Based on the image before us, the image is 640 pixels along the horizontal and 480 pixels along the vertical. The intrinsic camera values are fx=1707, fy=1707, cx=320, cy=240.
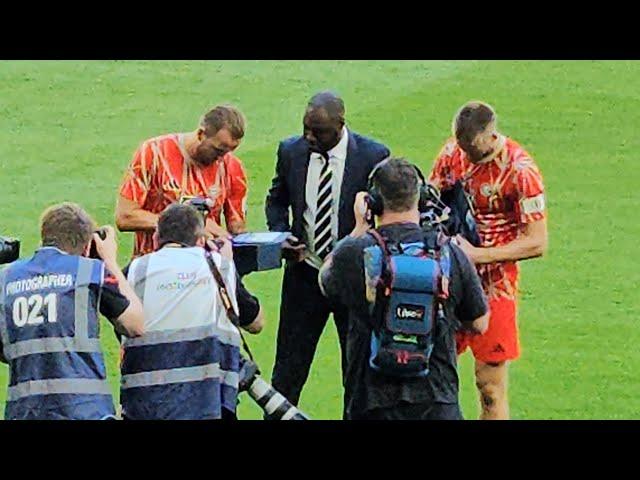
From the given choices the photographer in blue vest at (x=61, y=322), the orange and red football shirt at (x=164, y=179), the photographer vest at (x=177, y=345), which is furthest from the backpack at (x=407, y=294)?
the orange and red football shirt at (x=164, y=179)

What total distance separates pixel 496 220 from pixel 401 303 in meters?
1.63

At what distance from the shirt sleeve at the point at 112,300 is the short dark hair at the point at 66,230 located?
168 millimetres

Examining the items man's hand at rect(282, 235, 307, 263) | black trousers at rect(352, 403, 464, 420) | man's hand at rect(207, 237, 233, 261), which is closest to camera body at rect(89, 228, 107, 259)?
man's hand at rect(207, 237, 233, 261)

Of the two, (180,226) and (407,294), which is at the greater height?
(180,226)

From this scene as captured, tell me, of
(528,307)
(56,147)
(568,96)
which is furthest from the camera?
(568,96)

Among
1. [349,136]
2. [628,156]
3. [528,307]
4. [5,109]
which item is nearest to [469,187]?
[349,136]

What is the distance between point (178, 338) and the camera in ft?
21.0

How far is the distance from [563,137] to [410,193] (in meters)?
8.31

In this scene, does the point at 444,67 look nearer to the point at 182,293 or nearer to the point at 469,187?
the point at 469,187

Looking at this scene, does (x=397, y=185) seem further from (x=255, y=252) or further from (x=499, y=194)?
(x=499, y=194)

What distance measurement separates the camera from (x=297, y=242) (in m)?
7.70

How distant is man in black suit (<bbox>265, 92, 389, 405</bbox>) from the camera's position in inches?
307

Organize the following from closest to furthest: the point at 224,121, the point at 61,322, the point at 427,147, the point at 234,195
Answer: the point at 61,322 < the point at 224,121 < the point at 234,195 < the point at 427,147

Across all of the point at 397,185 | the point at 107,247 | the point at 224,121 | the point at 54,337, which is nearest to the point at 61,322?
the point at 54,337
